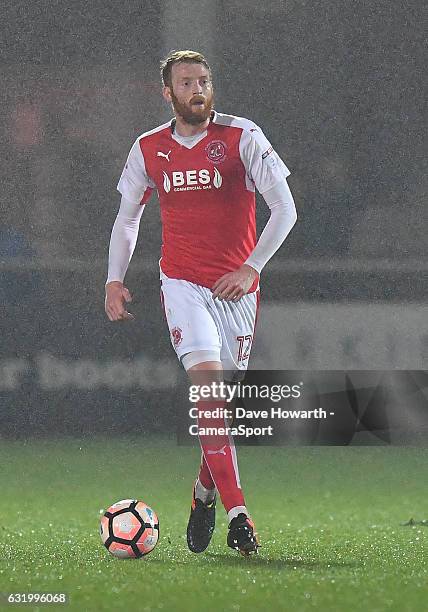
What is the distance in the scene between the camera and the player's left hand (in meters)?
3.84

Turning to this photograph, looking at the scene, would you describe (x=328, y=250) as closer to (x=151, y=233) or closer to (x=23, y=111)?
(x=151, y=233)

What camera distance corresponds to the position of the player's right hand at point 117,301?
400cm

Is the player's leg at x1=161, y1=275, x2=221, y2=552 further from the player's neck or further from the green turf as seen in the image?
the player's neck

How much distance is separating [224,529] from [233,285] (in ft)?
3.77

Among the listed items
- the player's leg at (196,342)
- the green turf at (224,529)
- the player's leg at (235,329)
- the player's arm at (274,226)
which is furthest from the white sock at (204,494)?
the player's arm at (274,226)

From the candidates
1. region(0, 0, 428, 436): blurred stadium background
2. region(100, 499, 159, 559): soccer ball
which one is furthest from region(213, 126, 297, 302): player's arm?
region(0, 0, 428, 436): blurred stadium background

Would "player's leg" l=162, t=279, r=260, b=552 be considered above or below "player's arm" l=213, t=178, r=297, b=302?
below

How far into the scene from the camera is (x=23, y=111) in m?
7.46

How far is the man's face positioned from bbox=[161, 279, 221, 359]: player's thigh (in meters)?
0.54

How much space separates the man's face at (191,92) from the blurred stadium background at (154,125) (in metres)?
3.09

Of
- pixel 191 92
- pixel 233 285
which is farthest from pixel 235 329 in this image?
pixel 191 92

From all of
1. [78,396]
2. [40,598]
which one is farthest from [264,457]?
[40,598]

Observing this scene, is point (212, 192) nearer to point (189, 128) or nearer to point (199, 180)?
point (199, 180)

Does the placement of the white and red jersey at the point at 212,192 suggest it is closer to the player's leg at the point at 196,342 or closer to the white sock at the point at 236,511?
the player's leg at the point at 196,342
